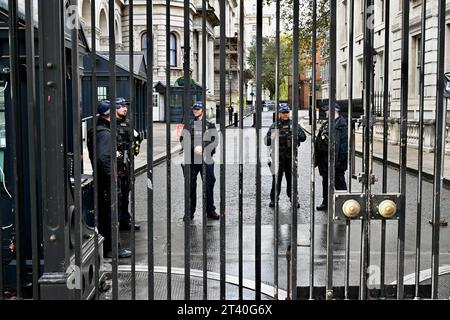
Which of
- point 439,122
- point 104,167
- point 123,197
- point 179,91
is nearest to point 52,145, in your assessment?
point 439,122

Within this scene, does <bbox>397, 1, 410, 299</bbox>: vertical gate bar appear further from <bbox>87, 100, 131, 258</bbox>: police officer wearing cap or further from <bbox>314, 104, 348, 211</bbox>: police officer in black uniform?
<bbox>314, 104, 348, 211</bbox>: police officer in black uniform

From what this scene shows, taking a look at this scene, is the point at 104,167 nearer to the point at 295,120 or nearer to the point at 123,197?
the point at 123,197

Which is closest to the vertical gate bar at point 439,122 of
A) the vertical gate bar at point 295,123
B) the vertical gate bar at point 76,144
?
the vertical gate bar at point 295,123

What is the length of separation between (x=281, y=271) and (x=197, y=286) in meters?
1.10

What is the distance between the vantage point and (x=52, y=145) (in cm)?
272

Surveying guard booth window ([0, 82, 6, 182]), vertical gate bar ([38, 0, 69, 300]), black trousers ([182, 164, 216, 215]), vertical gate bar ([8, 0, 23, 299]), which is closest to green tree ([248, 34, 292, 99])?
vertical gate bar ([38, 0, 69, 300])

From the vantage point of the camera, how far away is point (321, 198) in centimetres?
1112

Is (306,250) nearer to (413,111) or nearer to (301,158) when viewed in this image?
(301,158)

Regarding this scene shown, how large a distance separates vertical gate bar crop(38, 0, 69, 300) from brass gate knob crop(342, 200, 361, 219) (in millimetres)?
1446

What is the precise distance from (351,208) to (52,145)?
61.1 inches

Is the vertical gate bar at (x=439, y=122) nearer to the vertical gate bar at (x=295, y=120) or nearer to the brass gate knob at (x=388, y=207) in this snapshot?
the brass gate knob at (x=388, y=207)

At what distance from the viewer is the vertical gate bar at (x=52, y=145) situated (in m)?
2.69

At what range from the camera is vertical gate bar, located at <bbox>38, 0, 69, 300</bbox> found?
8.82 ft
